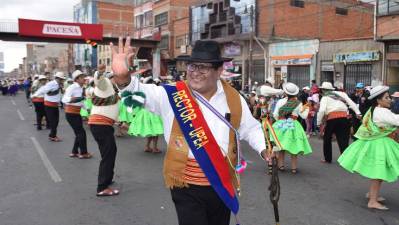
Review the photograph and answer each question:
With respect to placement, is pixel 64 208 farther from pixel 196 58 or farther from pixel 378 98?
pixel 378 98

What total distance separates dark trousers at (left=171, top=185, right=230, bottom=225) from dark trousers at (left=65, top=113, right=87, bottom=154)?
6.62 meters

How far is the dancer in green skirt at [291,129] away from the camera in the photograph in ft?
27.0

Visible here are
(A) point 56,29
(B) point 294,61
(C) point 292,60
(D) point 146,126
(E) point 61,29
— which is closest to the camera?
(D) point 146,126

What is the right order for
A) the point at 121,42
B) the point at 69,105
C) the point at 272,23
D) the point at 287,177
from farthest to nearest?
1. the point at 272,23
2. the point at 69,105
3. the point at 287,177
4. the point at 121,42

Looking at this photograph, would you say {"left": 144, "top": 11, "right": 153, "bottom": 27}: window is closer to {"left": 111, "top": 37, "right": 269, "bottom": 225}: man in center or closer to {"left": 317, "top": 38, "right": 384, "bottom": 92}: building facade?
{"left": 317, "top": 38, "right": 384, "bottom": 92}: building facade

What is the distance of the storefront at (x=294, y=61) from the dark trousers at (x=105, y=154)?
1944cm

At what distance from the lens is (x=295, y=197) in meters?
6.54

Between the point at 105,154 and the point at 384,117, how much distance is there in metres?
4.19

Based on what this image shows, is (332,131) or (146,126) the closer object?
(332,131)

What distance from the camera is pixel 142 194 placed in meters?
6.61

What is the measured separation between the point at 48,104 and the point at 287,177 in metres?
7.70

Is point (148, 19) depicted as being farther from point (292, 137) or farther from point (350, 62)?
point (292, 137)

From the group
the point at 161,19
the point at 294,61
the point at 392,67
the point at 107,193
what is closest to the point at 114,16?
the point at 161,19

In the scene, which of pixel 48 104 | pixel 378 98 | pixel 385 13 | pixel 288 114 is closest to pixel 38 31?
pixel 48 104
